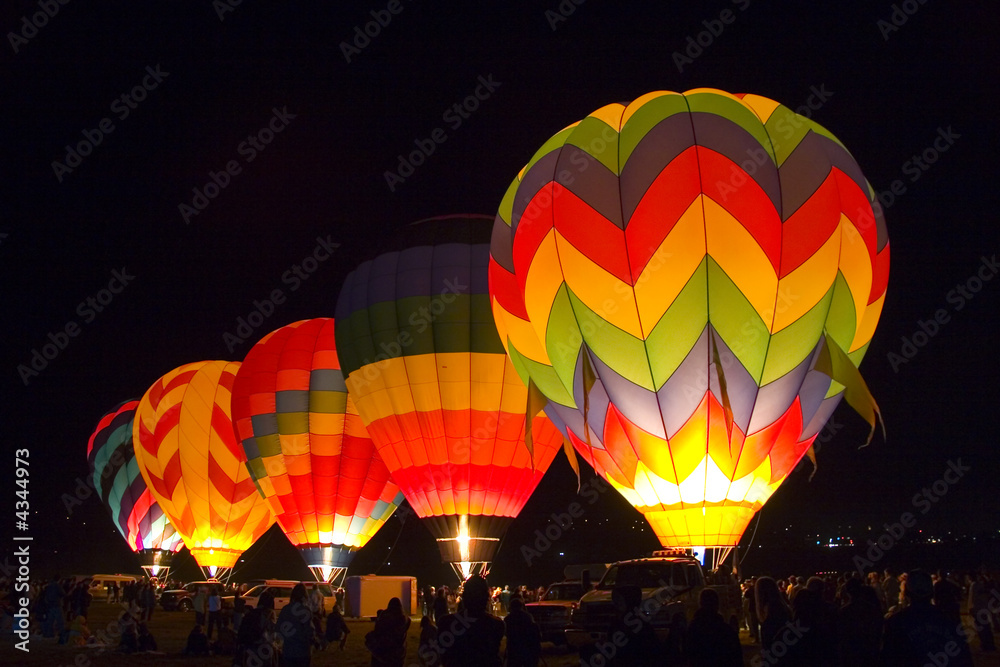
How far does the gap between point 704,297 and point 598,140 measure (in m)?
2.99

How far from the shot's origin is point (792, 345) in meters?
11.9

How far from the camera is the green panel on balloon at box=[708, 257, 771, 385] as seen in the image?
38.3 feet

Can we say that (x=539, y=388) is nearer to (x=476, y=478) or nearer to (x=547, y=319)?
(x=547, y=319)

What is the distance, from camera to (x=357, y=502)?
2195 centimetres

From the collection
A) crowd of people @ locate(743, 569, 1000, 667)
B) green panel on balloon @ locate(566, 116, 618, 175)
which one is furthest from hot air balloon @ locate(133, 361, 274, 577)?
crowd of people @ locate(743, 569, 1000, 667)

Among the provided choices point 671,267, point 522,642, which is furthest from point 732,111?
point 522,642

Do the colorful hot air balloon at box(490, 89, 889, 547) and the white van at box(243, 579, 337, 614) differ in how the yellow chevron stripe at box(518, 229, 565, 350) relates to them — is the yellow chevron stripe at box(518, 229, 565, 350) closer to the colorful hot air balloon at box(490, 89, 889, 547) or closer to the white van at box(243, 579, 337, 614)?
the colorful hot air balloon at box(490, 89, 889, 547)

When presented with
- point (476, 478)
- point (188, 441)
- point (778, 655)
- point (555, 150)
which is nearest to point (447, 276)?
point (476, 478)

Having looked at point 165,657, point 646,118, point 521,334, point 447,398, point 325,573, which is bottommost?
point 165,657

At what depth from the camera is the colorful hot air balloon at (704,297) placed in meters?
11.7

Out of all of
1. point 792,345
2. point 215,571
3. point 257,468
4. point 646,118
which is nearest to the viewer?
point 792,345

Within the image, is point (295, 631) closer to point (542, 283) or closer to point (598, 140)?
point (542, 283)

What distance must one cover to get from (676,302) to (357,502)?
1257 cm
